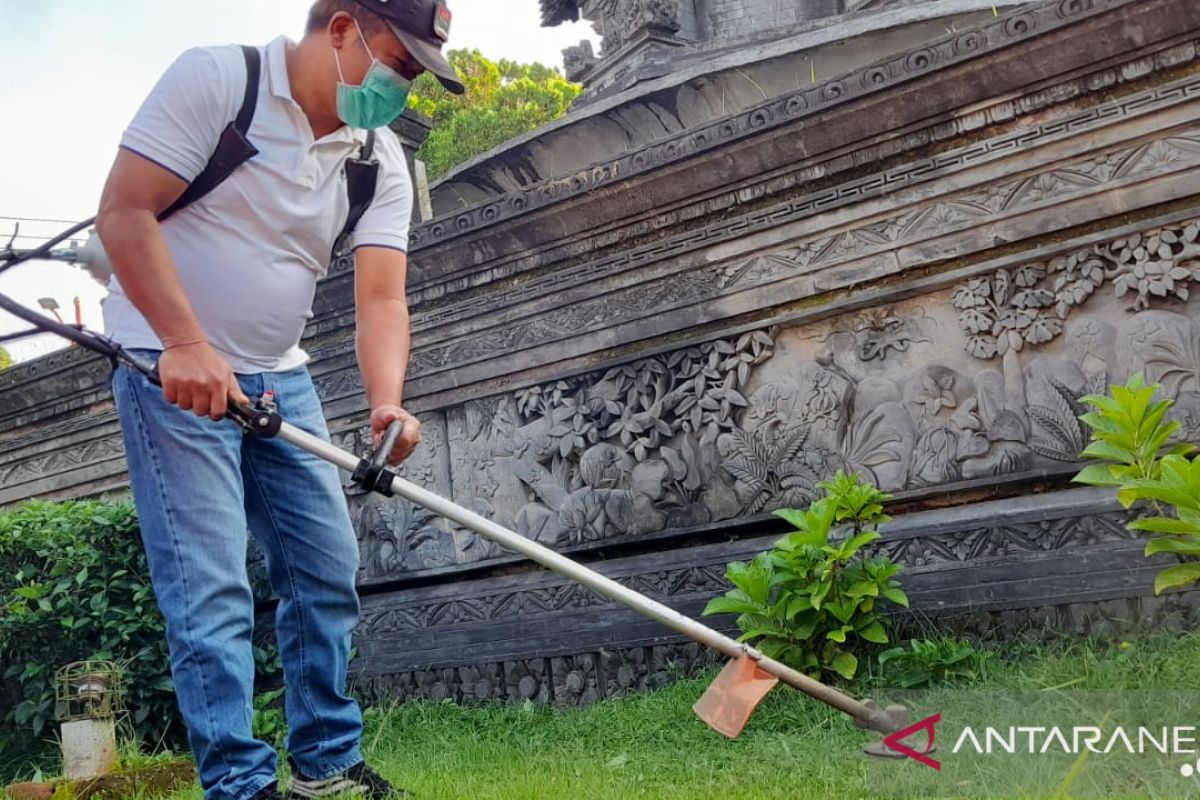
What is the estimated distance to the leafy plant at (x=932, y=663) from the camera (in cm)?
331

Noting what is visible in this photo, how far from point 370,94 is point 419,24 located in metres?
0.20

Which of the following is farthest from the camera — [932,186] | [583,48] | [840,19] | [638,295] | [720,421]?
[583,48]

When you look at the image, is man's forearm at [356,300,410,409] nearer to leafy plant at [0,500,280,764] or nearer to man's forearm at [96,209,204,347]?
man's forearm at [96,209,204,347]

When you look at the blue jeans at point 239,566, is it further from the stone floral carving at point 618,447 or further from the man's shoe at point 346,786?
the stone floral carving at point 618,447

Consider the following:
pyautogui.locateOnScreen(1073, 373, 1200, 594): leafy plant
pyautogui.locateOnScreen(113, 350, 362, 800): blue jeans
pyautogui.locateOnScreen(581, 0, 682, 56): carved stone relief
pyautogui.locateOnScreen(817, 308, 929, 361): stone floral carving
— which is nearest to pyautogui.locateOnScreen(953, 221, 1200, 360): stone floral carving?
pyautogui.locateOnScreen(817, 308, 929, 361): stone floral carving

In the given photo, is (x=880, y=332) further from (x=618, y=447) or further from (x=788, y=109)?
(x=618, y=447)

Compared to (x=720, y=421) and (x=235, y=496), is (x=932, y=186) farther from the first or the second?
(x=235, y=496)

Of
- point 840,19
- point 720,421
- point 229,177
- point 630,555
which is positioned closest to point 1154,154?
point 720,421

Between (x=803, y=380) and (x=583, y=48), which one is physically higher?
(x=583, y=48)

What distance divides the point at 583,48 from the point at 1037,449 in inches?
382

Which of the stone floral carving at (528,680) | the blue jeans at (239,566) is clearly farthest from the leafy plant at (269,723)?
the blue jeans at (239,566)

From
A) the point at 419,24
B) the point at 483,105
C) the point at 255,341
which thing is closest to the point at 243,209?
the point at 255,341

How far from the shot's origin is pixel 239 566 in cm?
256

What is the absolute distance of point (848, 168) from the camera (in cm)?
420
